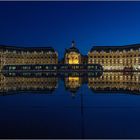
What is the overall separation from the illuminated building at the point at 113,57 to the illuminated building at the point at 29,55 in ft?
25.8

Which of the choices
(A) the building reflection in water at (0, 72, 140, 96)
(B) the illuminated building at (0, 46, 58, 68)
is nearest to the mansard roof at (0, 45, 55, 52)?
(B) the illuminated building at (0, 46, 58, 68)

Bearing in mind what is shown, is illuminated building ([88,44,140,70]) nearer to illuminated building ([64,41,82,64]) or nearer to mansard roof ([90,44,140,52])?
mansard roof ([90,44,140,52])

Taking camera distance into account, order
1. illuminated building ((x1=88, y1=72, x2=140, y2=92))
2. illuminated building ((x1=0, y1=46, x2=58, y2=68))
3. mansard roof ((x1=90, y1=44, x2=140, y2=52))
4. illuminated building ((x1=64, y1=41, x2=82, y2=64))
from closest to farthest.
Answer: illuminated building ((x1=88, y1=72, x2=140, y2=92)) → illuminated building ((x1=64, y1=41, x2=82, y2=64)) → illuminated building ((x1=0, y1=46, x2=58, y2=68)) → mansard roof ((x1=90, y1=44, x2=140, y2=52))

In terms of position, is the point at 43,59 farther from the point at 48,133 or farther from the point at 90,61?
the point at 48,133

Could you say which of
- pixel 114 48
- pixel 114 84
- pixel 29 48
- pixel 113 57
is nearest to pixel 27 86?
pixel 114 84

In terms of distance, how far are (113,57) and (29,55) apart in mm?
17386

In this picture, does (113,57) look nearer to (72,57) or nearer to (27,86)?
(72,57)

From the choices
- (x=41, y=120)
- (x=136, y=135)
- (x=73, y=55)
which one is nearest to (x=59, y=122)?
(x=41, y=120)

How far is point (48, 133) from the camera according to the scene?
4.07 meters

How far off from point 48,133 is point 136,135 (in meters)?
1.09

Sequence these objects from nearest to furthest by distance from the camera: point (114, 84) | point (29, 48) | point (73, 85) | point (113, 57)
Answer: point (73, 85)
point (114, 84)
point (113, 57)
point (29, 48)

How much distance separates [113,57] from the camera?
66.4 meters

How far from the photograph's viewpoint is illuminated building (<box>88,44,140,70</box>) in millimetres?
64938

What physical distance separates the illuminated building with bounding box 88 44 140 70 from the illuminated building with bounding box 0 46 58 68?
7.86m
